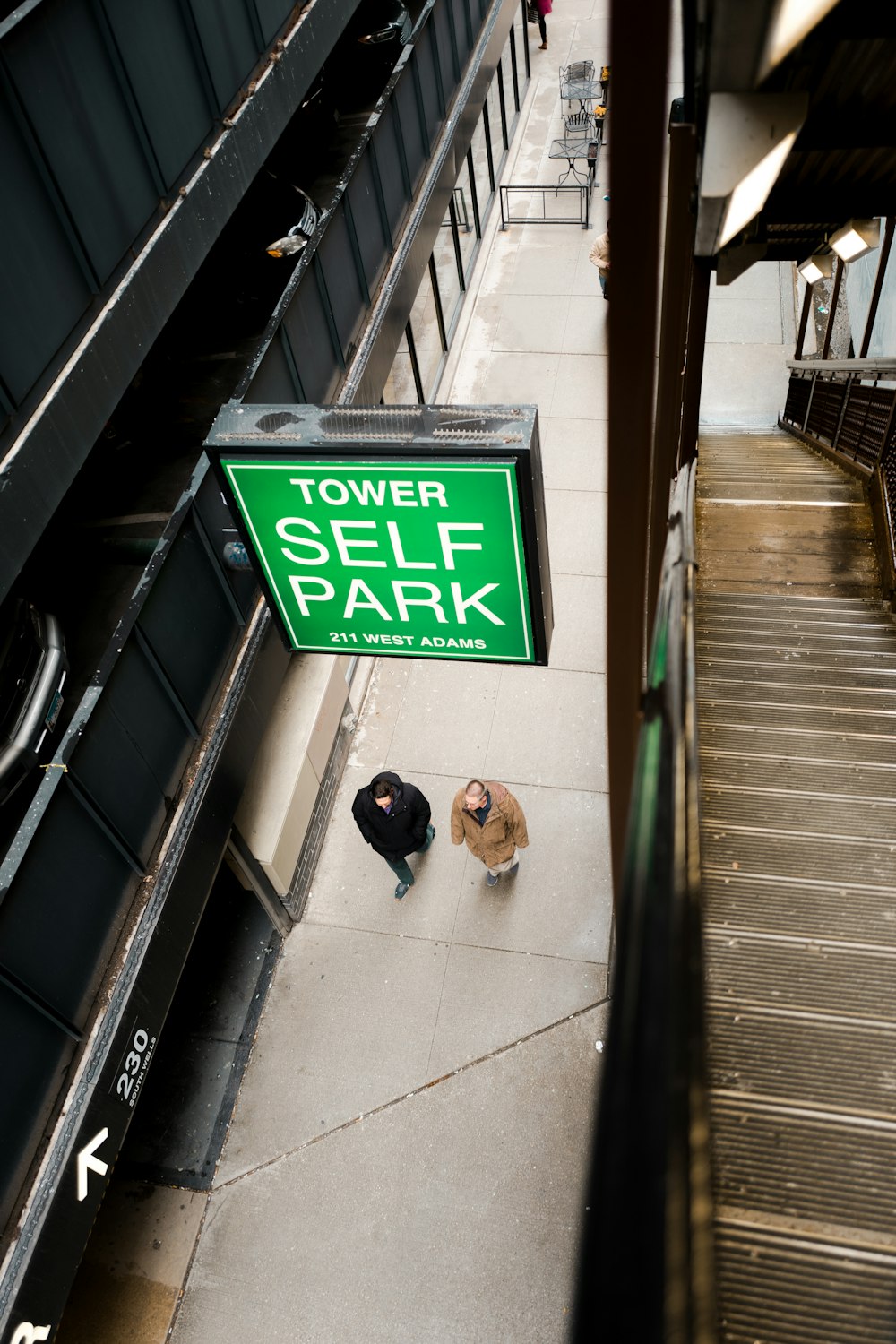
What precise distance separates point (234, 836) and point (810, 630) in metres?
5.01

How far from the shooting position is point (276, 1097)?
26.0 feet

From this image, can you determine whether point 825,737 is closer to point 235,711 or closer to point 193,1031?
point 235,711

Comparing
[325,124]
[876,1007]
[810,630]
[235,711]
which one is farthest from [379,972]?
[325,124]

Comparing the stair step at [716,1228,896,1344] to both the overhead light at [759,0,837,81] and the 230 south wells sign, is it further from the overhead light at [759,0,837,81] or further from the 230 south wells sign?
the overhead light at [759,0,837,81]

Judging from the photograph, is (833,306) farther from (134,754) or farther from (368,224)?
(134,754)

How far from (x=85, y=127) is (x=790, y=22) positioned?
14.4 feet

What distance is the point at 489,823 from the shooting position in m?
7.84

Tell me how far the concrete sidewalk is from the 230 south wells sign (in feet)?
14.3

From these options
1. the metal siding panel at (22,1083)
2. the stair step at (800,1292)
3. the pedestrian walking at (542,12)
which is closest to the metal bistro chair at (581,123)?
the pedestrian walking at (542,12)

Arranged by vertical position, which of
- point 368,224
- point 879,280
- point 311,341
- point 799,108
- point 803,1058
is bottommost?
point 879,280

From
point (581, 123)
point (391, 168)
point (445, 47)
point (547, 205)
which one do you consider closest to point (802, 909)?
point (391, 168)

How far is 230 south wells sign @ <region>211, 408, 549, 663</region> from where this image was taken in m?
4.27

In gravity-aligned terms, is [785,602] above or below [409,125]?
below

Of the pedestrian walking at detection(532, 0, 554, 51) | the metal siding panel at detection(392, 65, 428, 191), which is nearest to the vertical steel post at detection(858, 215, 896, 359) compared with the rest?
the metal siding panel at detection(392, 65, 428, 191)
